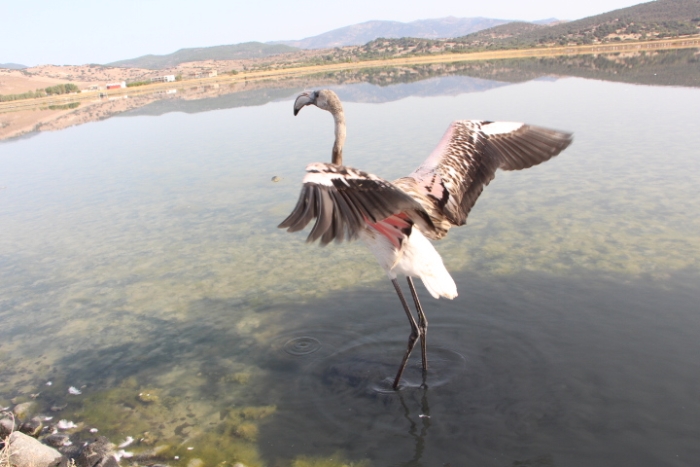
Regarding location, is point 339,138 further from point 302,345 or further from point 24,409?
point 24,409

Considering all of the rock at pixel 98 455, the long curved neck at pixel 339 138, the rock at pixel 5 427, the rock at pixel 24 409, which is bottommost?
the rock at pixel 24 409

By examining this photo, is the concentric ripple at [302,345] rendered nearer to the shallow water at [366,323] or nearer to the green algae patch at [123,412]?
the shallow water at [366,323]

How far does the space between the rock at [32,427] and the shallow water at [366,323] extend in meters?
0.25

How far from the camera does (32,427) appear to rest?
4.62 metres

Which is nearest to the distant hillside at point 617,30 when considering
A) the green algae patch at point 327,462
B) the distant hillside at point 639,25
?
the distant hillside at point 639,25

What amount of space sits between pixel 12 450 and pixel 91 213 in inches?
312

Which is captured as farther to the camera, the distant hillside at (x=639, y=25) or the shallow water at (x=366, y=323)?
the distant hillside at (x=639, y=25)

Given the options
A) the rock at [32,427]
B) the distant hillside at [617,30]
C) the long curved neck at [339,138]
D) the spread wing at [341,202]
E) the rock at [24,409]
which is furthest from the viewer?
the distant hillside at [617,30]

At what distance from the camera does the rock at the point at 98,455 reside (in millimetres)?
4062

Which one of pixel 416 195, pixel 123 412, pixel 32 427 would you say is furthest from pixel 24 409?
pixel 416 195

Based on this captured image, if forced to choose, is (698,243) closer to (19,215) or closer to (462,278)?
(462,278)

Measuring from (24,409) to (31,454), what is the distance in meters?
1.02

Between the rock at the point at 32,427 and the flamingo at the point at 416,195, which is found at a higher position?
the flamingo at the point at 416,195

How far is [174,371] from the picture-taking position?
542 centimetres
